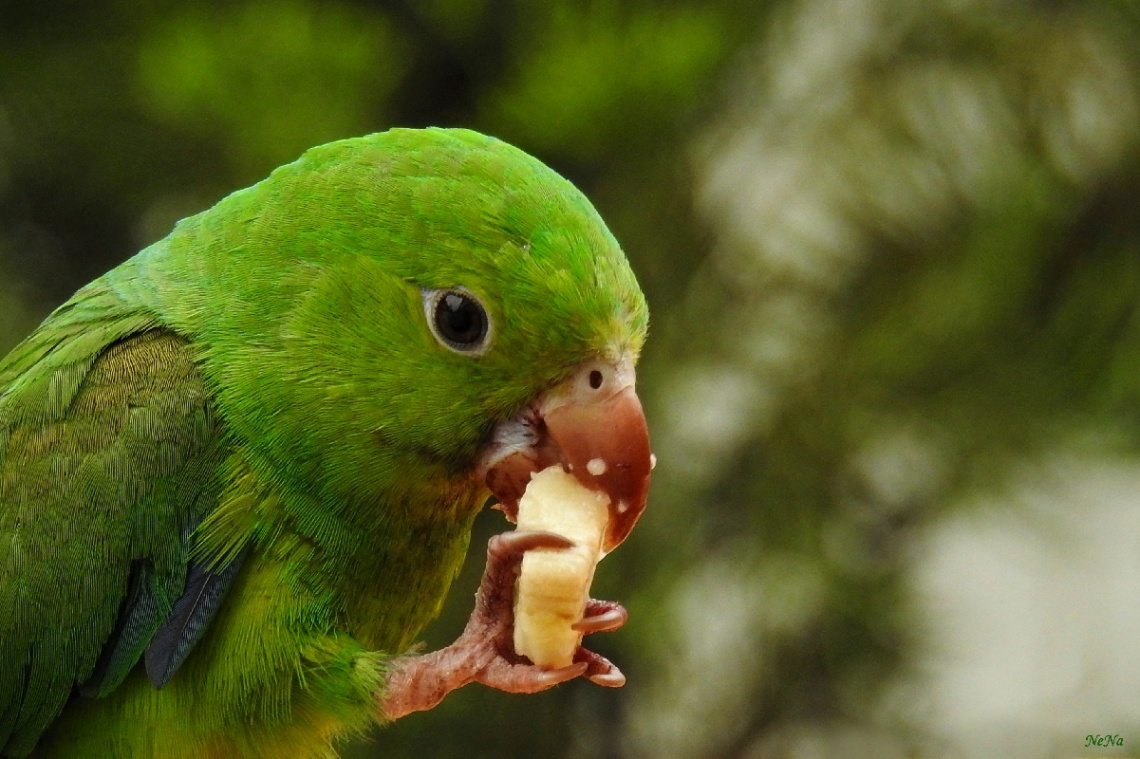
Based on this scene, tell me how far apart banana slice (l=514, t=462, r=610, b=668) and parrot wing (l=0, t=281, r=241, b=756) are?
444mm

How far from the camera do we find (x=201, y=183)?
258 centimetres

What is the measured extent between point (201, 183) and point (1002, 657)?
279cm

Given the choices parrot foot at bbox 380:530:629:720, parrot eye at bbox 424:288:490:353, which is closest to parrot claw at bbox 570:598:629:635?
parrot foot at bbox 380:530:629:720

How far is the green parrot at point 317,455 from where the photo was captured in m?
1.46

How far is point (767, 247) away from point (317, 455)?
5.24 feet

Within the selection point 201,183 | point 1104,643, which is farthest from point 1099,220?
point 201,183

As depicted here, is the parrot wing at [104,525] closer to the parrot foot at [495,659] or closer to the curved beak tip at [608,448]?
the parrot foot at [495,659]

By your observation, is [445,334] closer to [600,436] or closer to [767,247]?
[600,436]

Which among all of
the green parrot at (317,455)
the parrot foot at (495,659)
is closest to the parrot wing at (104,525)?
the green parrot at (317,455)

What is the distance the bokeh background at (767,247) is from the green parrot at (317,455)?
2.97 ft

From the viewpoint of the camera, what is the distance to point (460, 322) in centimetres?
148

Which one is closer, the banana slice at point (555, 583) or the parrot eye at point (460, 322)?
the banana slice at point (555, 583)

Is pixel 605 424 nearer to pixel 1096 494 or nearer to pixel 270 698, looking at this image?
pixel 270 698

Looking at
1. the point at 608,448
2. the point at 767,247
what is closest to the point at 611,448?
the point at 608,448
